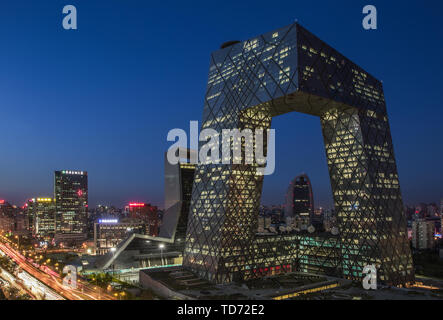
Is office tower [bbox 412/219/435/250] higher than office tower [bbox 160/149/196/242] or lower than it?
lower

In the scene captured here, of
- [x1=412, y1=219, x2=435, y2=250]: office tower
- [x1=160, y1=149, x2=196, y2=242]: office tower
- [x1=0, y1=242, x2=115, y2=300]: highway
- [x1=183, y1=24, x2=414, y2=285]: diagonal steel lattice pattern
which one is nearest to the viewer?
[x1=0, y1=242, x2=115, y2=300]: highway

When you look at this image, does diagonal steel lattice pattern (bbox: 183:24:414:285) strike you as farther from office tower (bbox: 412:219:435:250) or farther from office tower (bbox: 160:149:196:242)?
office tower (bbox: 412:219:435:250)

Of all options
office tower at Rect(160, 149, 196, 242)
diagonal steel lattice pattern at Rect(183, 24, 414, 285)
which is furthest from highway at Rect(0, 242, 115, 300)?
office tower at Rect(160, 149, 196, 242)

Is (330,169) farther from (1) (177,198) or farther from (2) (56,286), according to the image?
(2) (56,286)

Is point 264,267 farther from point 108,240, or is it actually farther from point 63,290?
point 108,240

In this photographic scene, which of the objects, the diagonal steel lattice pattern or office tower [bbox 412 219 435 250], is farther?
office tower [bbox 412 219 435 250]

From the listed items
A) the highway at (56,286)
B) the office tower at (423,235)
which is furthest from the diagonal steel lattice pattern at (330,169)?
the office tower at (423,235)
